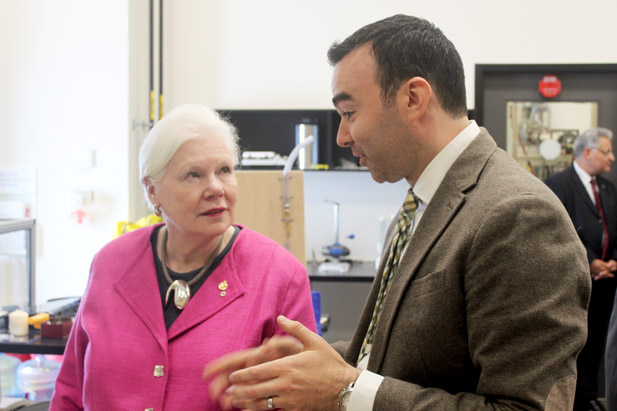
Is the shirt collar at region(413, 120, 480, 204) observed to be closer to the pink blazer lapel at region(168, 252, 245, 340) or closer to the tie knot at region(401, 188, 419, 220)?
the tie knot at region(401, 188, 419, 220)

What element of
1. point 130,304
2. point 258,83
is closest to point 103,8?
point 258,83

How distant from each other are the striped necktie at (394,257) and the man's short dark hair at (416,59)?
216mm

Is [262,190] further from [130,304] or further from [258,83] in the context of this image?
[258,83]

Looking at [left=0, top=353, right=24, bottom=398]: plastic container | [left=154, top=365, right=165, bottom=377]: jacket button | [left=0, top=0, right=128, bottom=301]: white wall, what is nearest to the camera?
[left=154, top=365, right=165, bottom=377]: jacket button

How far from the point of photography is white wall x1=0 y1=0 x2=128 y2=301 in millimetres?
4434

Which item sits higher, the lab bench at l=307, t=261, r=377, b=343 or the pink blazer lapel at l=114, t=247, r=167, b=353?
the pink blazer lapel at l=114, t=247, r=167, b=353

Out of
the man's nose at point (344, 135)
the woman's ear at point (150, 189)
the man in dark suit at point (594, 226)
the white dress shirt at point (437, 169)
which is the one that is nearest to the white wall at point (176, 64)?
the man in dark suit at point (594, 226)

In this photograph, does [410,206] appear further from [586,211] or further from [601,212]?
[601,212]

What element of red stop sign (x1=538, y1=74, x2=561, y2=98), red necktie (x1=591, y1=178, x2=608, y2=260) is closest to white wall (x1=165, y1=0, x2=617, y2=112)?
red stop sign (x1=538, y1=74, x2=561, y2=98)

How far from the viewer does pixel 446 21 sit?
15.9 feet

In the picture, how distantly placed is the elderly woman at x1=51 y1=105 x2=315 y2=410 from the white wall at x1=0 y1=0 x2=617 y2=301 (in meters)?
2.86

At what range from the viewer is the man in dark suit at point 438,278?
96 cm

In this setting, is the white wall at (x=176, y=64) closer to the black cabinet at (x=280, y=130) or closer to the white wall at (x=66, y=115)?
the white wall at (x=66, y=115)

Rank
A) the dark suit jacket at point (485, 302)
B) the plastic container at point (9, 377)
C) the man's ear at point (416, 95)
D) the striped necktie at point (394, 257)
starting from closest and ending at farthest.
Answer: the dark suit jacket at point (485, 302) < the man's ear at point (416, 95) < the striped necktie at point (394, 257) < the plastic container at point (9, 377)
